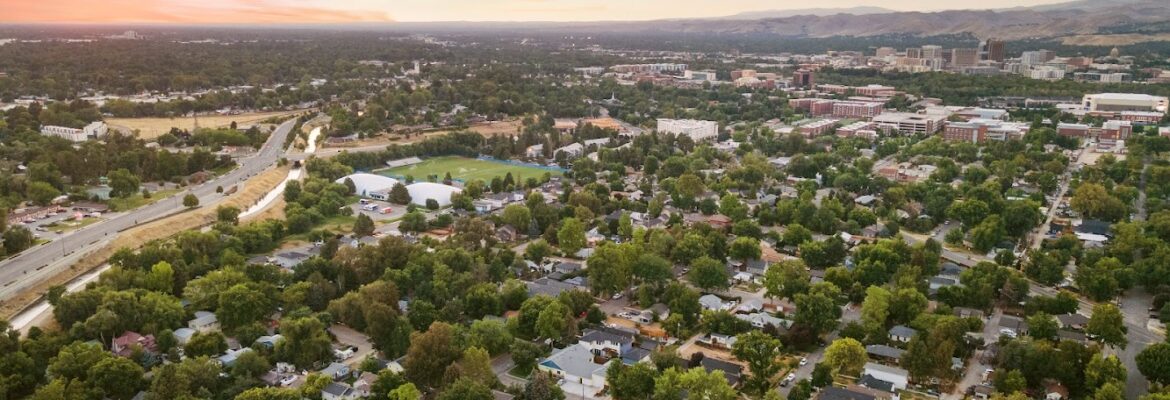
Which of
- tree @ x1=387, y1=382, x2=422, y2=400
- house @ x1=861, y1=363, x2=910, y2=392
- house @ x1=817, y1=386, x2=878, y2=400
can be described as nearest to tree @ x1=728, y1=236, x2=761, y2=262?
house @ x1=861, y1=363, x2=910, y2=392

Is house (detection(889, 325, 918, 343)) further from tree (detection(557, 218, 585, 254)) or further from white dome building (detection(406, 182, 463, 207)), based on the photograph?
white dome building (detection(406, 182, 463, 207))

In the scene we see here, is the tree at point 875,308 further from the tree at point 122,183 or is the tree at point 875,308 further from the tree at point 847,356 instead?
the tree at point 122,183

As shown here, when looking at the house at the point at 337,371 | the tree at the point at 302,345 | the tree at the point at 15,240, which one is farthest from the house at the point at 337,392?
the tree at the point at 15,240

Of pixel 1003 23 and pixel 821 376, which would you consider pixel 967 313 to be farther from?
pixel 1003 23

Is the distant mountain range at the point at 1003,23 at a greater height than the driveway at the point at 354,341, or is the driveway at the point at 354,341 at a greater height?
the distant mountain range at the point at 1003,23

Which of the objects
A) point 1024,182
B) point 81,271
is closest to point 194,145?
point 81,271

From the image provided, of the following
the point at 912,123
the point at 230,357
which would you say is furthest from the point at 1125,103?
the point at 230,357

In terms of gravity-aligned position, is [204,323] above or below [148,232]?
below
